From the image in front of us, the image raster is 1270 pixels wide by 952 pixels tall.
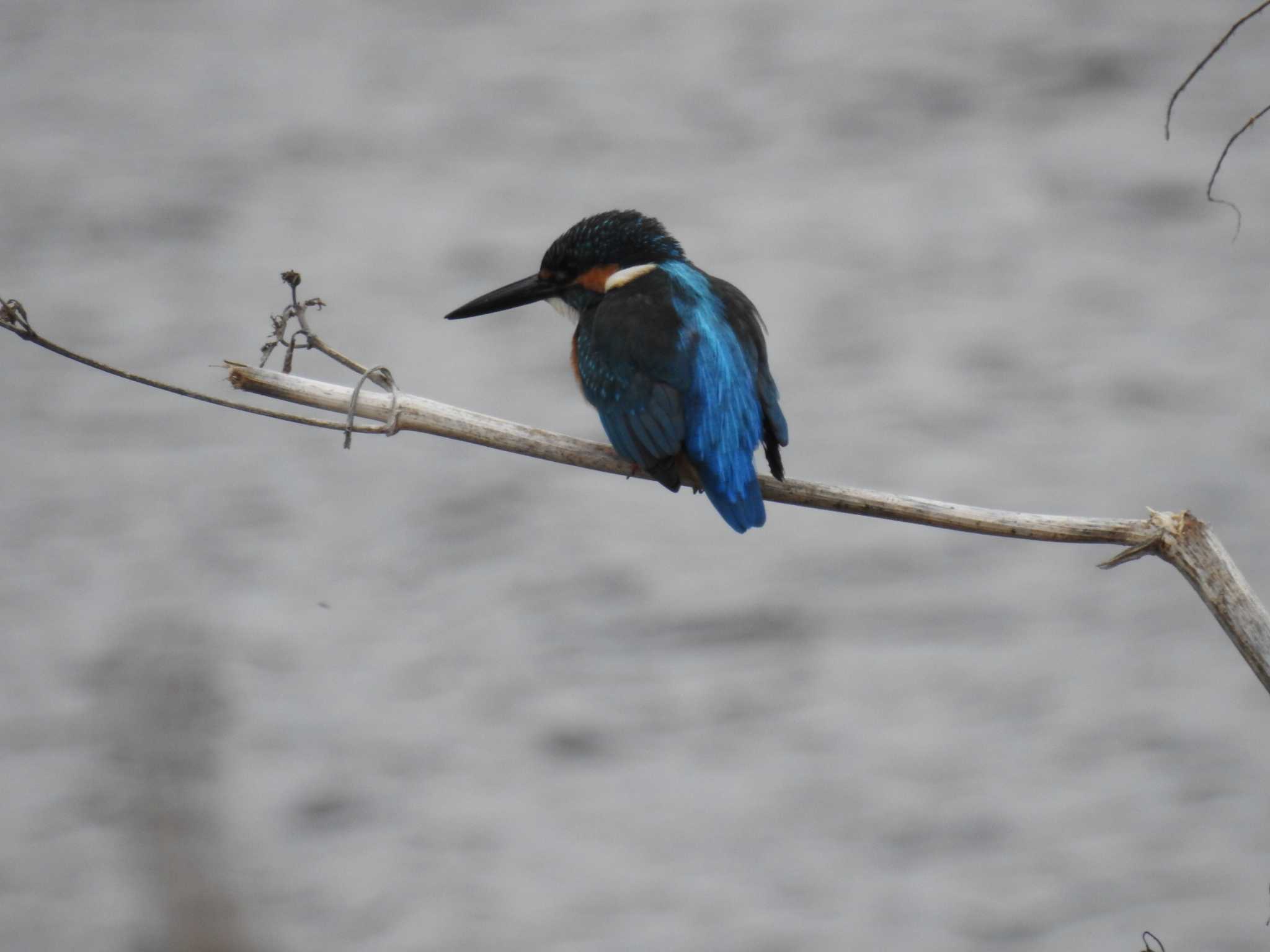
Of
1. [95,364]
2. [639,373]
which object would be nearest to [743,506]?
[639,373]

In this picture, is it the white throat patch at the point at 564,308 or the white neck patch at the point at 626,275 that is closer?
the white neck patch at the point at 626,275

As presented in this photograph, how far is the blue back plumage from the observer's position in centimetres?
207

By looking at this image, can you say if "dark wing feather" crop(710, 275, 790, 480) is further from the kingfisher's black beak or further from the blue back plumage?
the kingfisher's black beak

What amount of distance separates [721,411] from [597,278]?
467 mm

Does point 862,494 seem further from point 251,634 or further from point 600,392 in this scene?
point 251,634

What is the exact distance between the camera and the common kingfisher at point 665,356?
2102mm

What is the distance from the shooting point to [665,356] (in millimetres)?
2203

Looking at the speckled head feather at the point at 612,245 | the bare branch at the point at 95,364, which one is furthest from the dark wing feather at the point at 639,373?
the bare branch at the point at 95,364

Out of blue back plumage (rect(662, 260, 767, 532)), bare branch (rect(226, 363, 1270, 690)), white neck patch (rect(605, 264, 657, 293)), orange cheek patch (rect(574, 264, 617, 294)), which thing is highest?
orange cheek patch (rect(574, 264, 617, 294))

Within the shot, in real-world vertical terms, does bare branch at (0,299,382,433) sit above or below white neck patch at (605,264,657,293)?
below

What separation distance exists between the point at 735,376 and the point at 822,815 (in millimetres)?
1800

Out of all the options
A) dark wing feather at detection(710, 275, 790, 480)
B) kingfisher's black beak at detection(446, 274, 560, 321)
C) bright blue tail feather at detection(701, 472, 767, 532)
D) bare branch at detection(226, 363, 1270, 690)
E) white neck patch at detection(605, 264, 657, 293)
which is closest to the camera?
bare branch at detection(226, 363, 1270, 690)

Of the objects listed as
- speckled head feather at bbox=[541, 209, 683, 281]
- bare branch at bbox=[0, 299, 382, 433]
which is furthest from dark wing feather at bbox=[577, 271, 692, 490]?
bare branch at bbox=[0, 299, 382, 433]

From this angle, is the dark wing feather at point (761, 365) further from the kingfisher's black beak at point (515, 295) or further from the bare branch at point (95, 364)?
the bare branch at point (95, 364)
